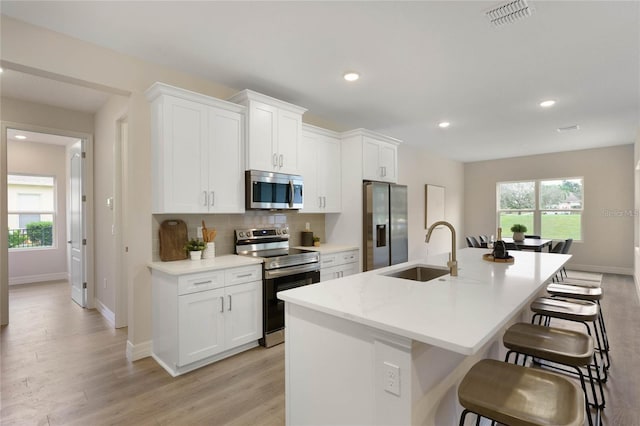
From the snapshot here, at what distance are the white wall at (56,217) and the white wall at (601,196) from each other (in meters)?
10.4

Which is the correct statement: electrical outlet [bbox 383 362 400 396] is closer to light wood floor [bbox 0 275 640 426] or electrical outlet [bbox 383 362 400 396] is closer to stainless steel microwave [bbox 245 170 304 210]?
light wood floor [bbox 0 275 640 426]

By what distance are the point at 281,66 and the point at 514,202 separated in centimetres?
751

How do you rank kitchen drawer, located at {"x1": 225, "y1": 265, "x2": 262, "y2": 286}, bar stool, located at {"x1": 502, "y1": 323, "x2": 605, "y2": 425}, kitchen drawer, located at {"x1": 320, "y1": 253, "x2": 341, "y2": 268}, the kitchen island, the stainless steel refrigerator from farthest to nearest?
the stainless steel refrigerator
kitchen drawer, located at {"x1": 320, "y1": 253, "x2": 341, "y2": 268}
kitchen drawer, located at {"x1": 225, "y1": 265, "x2": 262, "y2": 286}
bar stool, located at {"x1": 502, "y1": 323, "x2": 605, "y2": 425}
the kitchen island

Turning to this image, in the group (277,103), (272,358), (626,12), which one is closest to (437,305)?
(272,358)

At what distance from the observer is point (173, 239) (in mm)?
Answer: 3105

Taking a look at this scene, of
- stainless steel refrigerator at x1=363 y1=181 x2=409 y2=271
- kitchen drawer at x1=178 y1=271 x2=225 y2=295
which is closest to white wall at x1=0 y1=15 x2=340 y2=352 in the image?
kitchen drawer at x1=178 y1=271 x2=225 y2=295

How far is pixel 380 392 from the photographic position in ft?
4.50

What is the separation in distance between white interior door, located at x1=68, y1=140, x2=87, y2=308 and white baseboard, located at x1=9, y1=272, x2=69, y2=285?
1.87 meters

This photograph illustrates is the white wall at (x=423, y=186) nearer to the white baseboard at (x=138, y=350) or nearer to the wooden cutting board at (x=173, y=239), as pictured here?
the wooden cutting board at (x=173, y=239)

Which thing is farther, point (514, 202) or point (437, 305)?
point (514, 202)

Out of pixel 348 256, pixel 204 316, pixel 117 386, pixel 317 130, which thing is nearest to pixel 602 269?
pixel 348 256

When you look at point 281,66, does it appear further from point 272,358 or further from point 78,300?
point 78,300

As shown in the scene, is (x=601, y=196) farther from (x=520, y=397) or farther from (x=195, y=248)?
(x=195, y=248)

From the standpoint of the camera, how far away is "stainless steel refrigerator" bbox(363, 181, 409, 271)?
4258 millimetres
